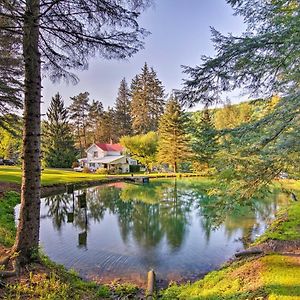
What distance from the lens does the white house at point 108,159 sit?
39.9 metres

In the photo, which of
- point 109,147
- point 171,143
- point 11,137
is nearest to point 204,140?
point 11,137

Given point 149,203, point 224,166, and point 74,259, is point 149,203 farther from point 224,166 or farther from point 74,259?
point 224,166

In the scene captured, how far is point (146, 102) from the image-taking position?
51.7m

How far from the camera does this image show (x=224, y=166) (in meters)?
4.49

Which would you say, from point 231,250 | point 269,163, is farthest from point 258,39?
point 231,250

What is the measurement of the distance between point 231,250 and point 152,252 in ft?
8.52

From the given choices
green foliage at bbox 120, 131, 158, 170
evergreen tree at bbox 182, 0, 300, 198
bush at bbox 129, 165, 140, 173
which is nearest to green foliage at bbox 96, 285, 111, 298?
evergreen tree at bbox 182, 0, 300, 198

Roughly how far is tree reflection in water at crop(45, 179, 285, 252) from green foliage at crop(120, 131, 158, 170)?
1805 centimetres

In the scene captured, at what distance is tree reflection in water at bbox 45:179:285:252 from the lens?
10.7 metres

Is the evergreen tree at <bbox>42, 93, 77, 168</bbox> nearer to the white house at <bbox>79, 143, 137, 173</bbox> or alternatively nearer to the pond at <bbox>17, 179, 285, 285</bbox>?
the white house at <bbox>79, 143, 137, 173</bbox>

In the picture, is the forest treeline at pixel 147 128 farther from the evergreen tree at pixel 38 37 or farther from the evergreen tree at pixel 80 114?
the evergreen tree at pixel 38 37

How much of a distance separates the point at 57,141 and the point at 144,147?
477 inches

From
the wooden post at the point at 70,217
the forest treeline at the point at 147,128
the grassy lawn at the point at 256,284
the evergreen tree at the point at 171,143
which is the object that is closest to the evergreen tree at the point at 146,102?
the forest treeline at the point at 147,128

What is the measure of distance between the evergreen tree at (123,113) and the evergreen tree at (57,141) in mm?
15623
